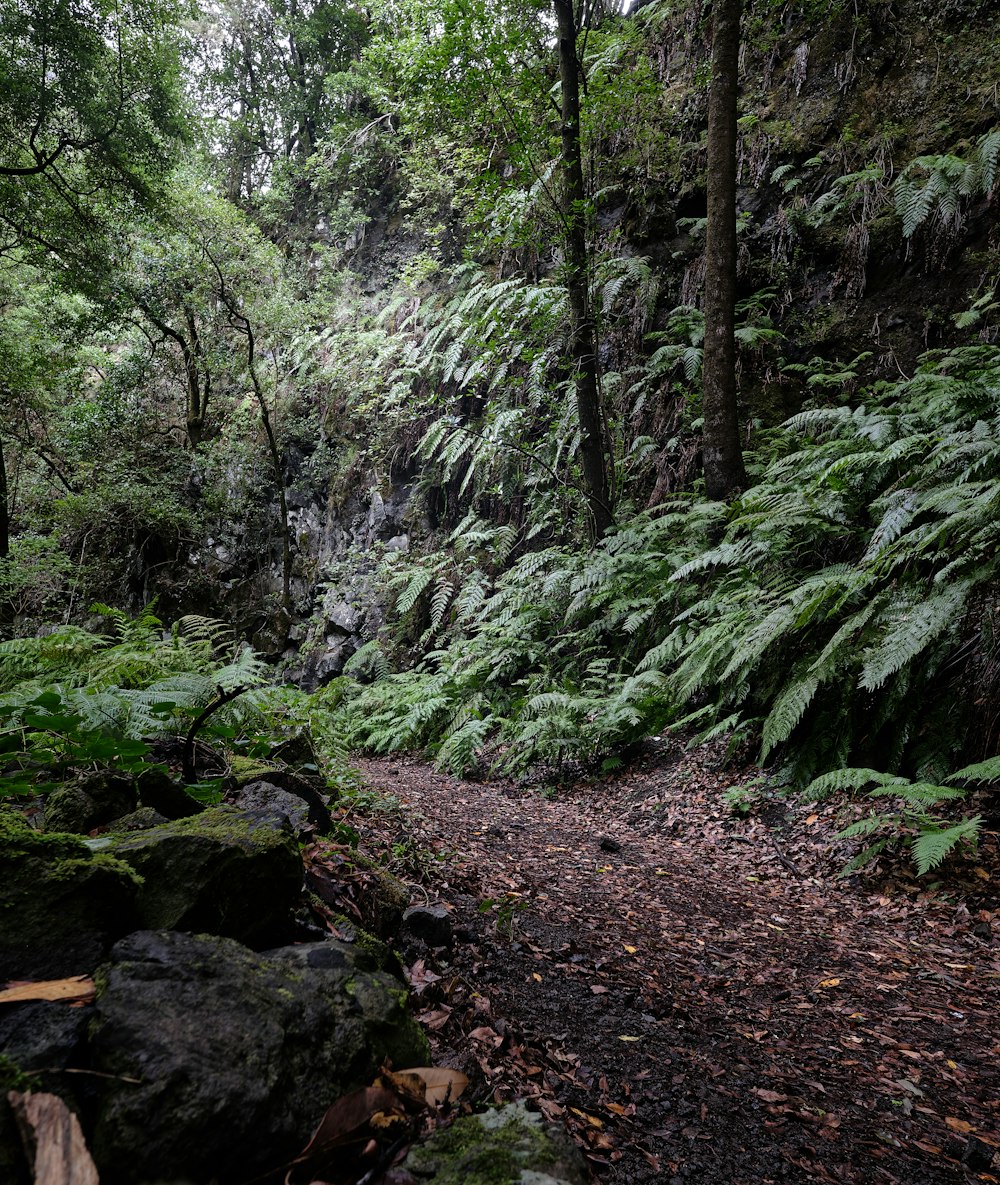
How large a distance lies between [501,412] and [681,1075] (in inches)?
341

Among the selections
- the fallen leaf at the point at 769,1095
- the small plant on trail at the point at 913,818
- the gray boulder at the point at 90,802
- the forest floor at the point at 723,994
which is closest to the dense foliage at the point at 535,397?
the small plant on trail at the point at 913,818

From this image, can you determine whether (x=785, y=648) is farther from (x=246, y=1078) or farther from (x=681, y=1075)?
(x=246, y=1078)

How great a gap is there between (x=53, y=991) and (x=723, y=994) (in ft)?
7.29

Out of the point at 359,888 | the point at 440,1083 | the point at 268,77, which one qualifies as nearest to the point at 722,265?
the point at 359,888

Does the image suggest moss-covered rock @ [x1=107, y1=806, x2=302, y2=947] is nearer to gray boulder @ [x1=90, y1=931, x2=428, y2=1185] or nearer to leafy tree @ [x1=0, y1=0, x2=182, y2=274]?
gray boulder @ [x1=90, y1=931, x2=428, y2=1185]

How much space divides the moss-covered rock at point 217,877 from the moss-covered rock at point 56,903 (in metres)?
0.07

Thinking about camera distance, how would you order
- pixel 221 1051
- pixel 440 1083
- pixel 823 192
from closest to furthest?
pixel 221 1051 → pixel 440 1083 → pixel 823 192

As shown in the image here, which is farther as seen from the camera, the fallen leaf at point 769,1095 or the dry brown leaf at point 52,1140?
the fallen leaf at point 769,1095

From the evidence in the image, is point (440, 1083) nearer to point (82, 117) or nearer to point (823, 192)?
point (823, 192)

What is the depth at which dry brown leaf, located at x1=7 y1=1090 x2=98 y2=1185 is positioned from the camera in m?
0.88

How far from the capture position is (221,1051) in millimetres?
1113

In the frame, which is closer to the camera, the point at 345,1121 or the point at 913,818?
the point at 345,1121

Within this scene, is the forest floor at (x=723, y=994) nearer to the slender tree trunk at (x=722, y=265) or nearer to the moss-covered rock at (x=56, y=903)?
the moss-covered rock at (x=56, y=903)

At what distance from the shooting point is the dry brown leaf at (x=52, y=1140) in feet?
2.88
